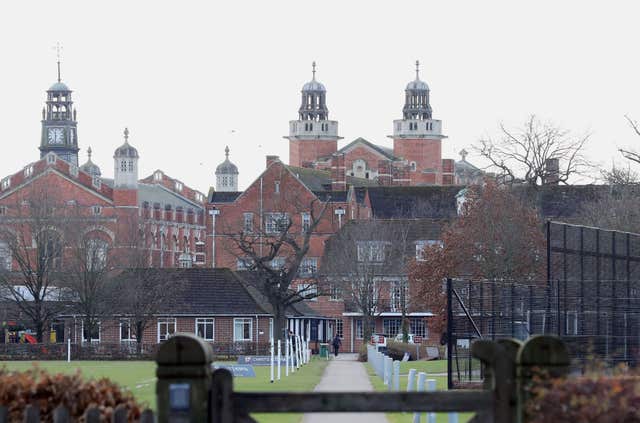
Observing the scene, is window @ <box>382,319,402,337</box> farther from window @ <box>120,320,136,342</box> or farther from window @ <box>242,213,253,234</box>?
window @ <box>120,320,136,342</box>

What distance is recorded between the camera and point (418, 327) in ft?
320

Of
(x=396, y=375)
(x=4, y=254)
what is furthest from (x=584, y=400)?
(x=4, y=254)

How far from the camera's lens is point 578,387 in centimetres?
927

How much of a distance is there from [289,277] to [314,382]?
114 feet

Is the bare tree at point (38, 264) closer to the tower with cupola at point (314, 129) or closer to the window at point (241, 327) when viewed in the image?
the window at point (241, 327)

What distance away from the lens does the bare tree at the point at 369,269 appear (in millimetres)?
90562

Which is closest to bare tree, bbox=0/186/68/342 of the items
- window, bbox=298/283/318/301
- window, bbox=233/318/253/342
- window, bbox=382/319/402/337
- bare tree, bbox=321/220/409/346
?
window, bbox=233/318/253/342

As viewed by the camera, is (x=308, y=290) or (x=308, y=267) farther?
(x=308, y=267)

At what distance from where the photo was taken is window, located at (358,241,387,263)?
309 feet

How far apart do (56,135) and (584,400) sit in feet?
577

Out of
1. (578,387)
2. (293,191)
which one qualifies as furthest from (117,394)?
(293,191)

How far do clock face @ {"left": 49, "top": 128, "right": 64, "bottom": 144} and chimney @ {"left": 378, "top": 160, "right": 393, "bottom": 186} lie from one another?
144 feet

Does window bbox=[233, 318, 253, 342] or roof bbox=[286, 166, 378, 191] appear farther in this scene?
roof bbox=[286, 166, 378, 191]

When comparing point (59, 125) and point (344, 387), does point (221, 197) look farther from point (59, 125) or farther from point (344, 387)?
point (344, 387)
